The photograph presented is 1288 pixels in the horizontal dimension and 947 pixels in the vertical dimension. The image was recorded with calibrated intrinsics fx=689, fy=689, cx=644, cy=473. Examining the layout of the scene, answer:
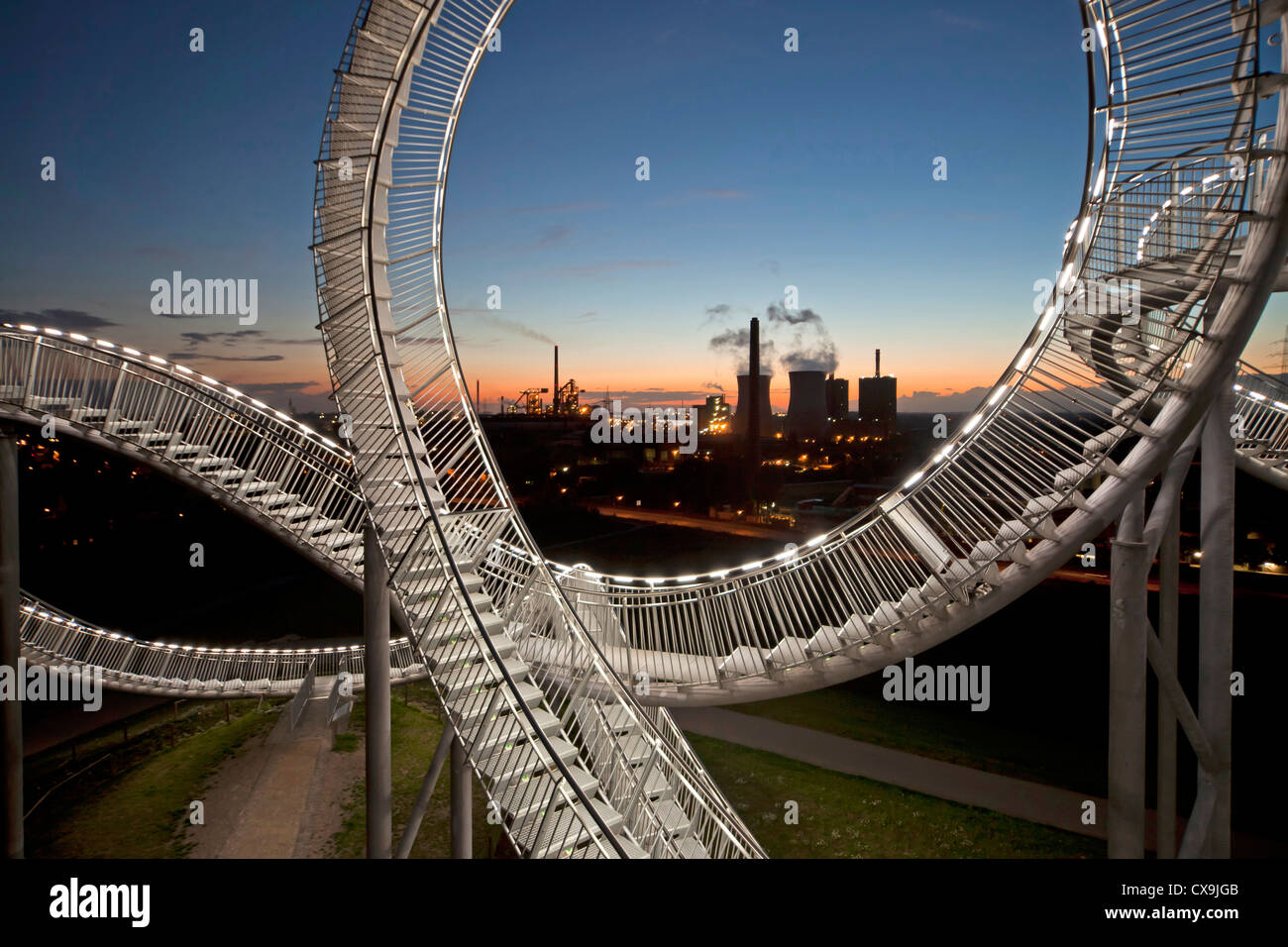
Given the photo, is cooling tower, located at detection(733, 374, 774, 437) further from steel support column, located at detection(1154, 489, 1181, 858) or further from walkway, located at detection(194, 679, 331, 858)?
steel support column, located at detection(1154, 489, 1181, 858)

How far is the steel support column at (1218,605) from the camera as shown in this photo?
5.79 meters

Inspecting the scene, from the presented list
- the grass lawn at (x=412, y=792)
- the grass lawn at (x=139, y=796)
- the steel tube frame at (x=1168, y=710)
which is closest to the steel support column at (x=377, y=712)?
the grass lawn at (x=412, y=792)

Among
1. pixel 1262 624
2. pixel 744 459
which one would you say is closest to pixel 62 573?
pixel 744 459

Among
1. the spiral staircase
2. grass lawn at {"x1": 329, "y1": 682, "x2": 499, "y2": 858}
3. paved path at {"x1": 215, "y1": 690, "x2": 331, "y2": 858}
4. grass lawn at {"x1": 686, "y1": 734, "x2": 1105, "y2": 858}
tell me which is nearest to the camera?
the spiral staircase

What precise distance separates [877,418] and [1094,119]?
2652 centimetres

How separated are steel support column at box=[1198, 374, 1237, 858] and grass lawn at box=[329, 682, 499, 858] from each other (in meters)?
7.75

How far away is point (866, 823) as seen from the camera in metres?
9.49

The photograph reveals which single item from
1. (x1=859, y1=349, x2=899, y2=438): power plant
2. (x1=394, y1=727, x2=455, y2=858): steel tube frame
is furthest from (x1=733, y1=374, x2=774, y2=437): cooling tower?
(x1=394, y1=727, x2=455, y2=858): steel tube frame

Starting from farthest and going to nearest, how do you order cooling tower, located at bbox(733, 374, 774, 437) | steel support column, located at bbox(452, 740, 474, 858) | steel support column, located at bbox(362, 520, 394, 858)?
cooling tower, located at bbox(733, 374, 774, 437), steel support column, located at bbox(452, 740, 474, 858), steel support column, located at bbox(362, 520, 394, 858)

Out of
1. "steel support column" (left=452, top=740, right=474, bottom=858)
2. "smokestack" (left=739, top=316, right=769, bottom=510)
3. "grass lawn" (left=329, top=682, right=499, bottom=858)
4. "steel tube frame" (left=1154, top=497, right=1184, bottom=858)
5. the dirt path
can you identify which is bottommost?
"grass lawn" (left=329, top=682, right=499, bottom=858)

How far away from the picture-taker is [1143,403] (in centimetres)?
461

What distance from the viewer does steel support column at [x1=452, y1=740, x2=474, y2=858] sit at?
6691mm

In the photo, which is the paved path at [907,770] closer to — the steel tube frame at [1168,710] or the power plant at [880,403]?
the steel tube frame at [1168,710]

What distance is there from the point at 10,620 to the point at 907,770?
39.4ft
